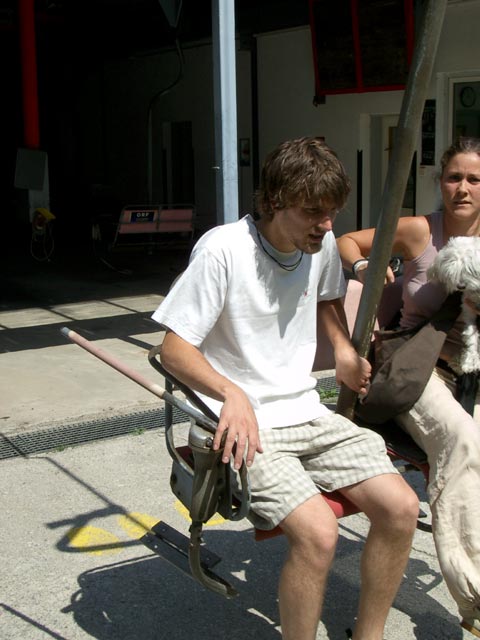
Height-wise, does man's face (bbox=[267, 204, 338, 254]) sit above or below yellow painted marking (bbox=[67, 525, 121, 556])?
above

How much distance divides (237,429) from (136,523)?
5.22 ft

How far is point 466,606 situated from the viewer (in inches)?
100

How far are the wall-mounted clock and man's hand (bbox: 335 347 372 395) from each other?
26.2 ft

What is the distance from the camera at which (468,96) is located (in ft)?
32.7

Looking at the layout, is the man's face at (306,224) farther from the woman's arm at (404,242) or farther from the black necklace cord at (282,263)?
the woman's arm at (404,242)

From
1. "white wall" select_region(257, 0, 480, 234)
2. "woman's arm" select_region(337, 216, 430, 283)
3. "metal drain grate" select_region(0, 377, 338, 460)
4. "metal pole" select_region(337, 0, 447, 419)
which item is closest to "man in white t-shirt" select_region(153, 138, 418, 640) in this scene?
"metal pole" select_region(337, 0, 447, 419)

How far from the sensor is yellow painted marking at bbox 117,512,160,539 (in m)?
3.62

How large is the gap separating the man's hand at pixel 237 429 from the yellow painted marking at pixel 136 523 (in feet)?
4.73

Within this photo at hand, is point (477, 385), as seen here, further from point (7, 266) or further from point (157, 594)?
point (7, 266)

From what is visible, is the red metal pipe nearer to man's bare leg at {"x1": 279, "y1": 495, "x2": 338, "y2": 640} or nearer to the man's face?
the man's face

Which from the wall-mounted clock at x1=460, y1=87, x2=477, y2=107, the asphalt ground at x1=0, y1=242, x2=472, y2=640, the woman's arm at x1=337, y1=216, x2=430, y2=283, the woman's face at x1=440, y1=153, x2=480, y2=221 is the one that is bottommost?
the asphalt ground at x1=0, y1=242, x2=472, y2=640

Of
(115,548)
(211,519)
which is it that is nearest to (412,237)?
(211,519)

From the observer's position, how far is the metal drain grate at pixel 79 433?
4.58 m

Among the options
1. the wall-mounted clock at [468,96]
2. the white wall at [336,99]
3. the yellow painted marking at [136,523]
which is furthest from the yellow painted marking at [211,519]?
the wall-mounted clock at [468,96]
